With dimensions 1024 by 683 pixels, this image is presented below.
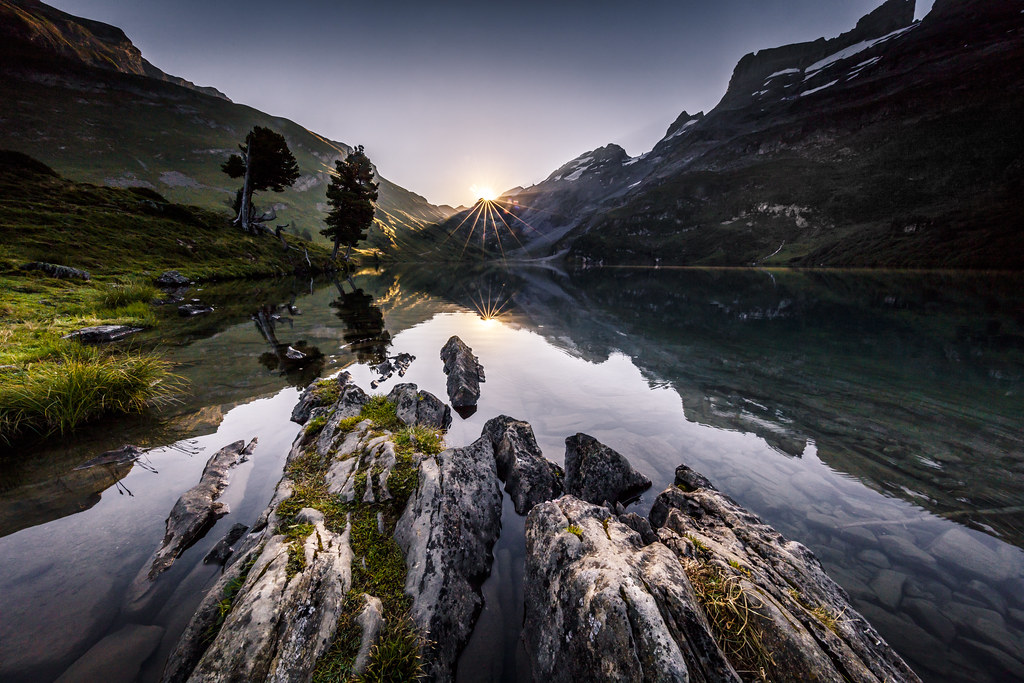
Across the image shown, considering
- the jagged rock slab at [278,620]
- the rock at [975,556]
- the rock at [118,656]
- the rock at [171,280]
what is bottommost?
the rock at [171,280]

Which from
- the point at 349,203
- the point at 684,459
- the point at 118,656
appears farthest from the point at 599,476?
the point at 349,203

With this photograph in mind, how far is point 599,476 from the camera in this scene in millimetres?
8273

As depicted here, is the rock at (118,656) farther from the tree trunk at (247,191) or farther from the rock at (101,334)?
the tree trunk at (247,191)

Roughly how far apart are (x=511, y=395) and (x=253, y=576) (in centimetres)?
1065

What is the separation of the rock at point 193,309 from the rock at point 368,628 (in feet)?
95.2

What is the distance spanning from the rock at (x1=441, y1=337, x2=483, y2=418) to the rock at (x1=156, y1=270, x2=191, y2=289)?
36104 mm

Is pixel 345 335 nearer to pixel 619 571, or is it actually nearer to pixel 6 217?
pixel 619 571

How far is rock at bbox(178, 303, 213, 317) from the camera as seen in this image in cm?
2417

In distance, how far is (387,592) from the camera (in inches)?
191

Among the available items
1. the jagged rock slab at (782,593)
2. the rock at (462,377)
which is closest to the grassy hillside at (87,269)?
the rock at (462,377)

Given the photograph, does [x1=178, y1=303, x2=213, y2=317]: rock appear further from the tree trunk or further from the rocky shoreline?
the tree trunk

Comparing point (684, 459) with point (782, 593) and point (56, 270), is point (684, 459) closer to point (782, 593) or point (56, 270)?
point (782, 593)

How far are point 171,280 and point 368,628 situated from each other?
154ft

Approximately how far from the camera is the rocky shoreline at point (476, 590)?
366 centimetres
